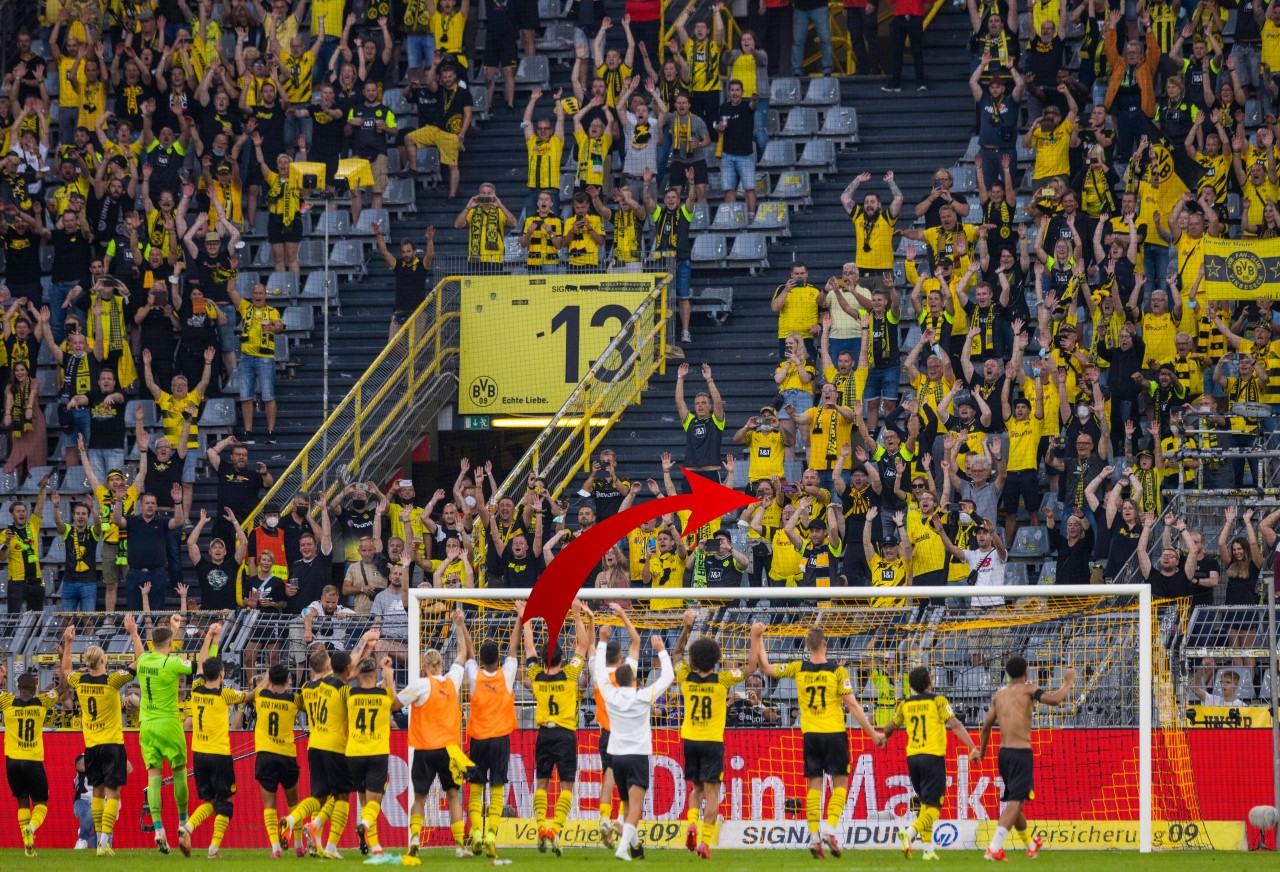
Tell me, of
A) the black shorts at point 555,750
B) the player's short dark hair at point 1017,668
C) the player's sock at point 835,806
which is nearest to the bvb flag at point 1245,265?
the player's short dark hair at point 1017,668

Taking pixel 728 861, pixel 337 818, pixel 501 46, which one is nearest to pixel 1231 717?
pixel 728 861

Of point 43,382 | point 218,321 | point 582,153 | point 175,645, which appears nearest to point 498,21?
point 582,153

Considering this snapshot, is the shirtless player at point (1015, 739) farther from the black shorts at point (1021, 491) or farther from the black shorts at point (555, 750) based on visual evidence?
the black shorts at point (1021, 491)

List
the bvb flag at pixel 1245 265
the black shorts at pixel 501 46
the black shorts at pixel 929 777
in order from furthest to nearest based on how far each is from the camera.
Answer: the black shorts at pixel 501 46 → the bvb flag at pixel 1245 265 → the black shorts at pixel 929 777

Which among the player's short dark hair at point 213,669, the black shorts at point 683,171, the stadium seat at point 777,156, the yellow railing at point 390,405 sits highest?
the stadium seat at point 777,156

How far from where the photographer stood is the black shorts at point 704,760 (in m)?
16.1

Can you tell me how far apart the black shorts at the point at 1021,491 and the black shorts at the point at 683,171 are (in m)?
→ 5.90

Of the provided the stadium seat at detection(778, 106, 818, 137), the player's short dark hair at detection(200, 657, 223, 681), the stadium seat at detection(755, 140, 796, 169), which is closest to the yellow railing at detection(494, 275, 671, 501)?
the stadium seat at detection(755, 140, 796, 169)

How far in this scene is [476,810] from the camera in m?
16.3

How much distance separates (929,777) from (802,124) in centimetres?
1254

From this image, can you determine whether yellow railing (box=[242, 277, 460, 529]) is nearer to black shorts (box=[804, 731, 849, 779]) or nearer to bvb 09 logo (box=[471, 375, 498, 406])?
bvb 09 logo (box=[471, 375, 498, 406])

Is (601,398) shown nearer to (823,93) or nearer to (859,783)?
(823,93)

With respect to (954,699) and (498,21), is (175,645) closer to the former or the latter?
(954,699)

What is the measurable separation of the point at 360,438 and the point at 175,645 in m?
5.59
